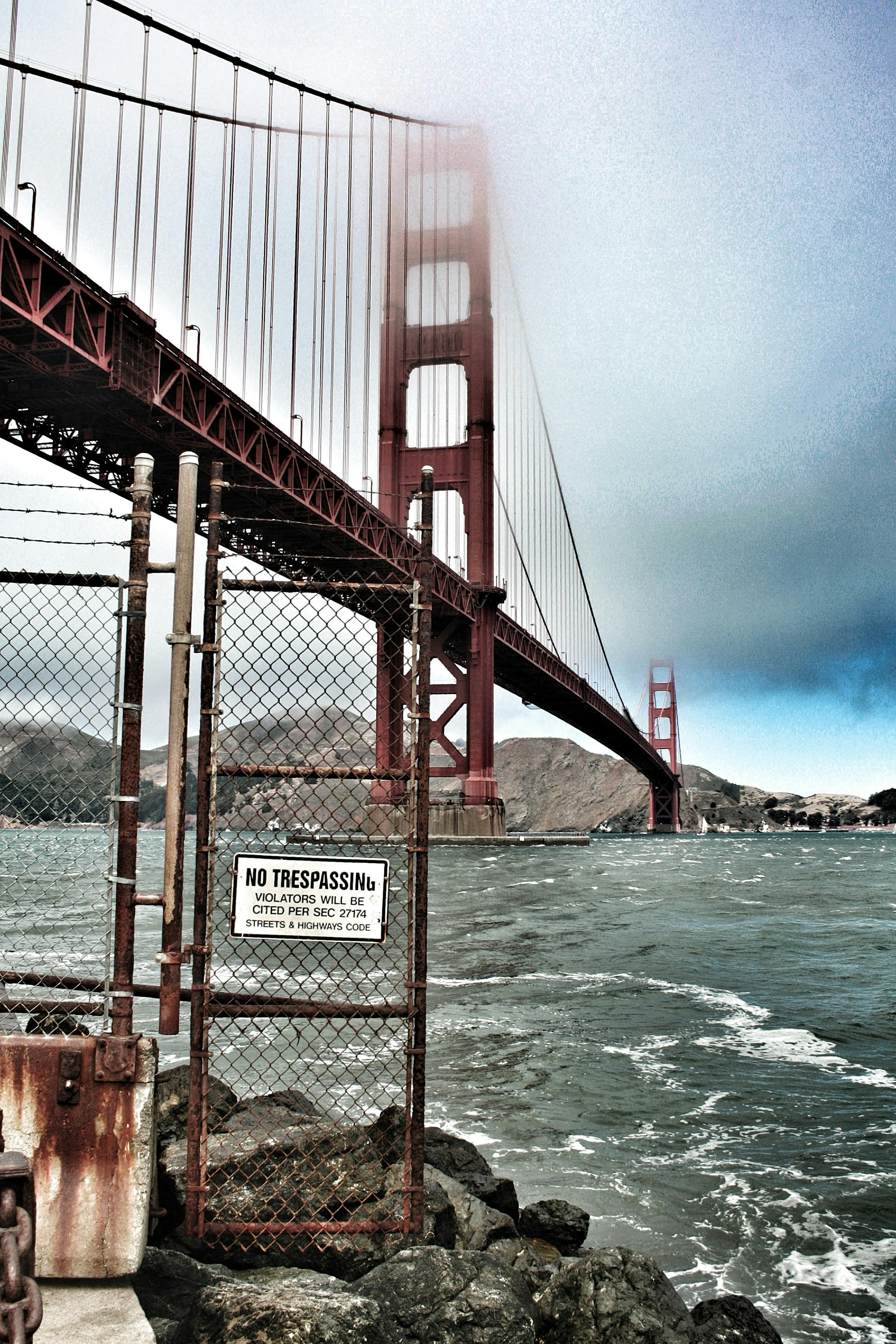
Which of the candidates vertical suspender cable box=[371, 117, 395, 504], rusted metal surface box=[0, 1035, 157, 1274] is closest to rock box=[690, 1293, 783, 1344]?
rusted metal surface box=[0, 1035, 157, 1274]

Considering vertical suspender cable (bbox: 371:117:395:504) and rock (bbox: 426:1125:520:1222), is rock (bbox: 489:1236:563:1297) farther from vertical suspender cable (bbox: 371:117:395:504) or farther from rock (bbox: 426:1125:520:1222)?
vertical suspender cable (bbox: 371:117:395:504)

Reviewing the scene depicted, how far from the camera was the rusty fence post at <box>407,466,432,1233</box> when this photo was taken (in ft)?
9.78

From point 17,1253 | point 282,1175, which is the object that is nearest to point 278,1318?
point 17,1253

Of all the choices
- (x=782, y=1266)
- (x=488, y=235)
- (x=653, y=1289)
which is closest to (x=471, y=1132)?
(x=782, y=1266)

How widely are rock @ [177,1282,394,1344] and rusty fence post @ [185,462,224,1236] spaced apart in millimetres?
460

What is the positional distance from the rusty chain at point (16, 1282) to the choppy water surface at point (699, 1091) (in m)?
2.95

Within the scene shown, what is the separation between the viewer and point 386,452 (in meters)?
43.1

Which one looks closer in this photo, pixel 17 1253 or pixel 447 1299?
pixel 17 1253

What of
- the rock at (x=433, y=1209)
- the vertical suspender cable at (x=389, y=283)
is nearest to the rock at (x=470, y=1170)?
the rock at (x=433, y=1209)

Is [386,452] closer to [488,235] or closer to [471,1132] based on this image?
[488,235]

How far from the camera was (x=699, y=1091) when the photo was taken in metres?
6.91

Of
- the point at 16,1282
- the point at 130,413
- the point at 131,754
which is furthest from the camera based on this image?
the point at 130,413

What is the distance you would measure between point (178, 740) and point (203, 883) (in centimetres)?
42

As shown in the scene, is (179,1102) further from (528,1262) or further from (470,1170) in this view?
(528,1262)
